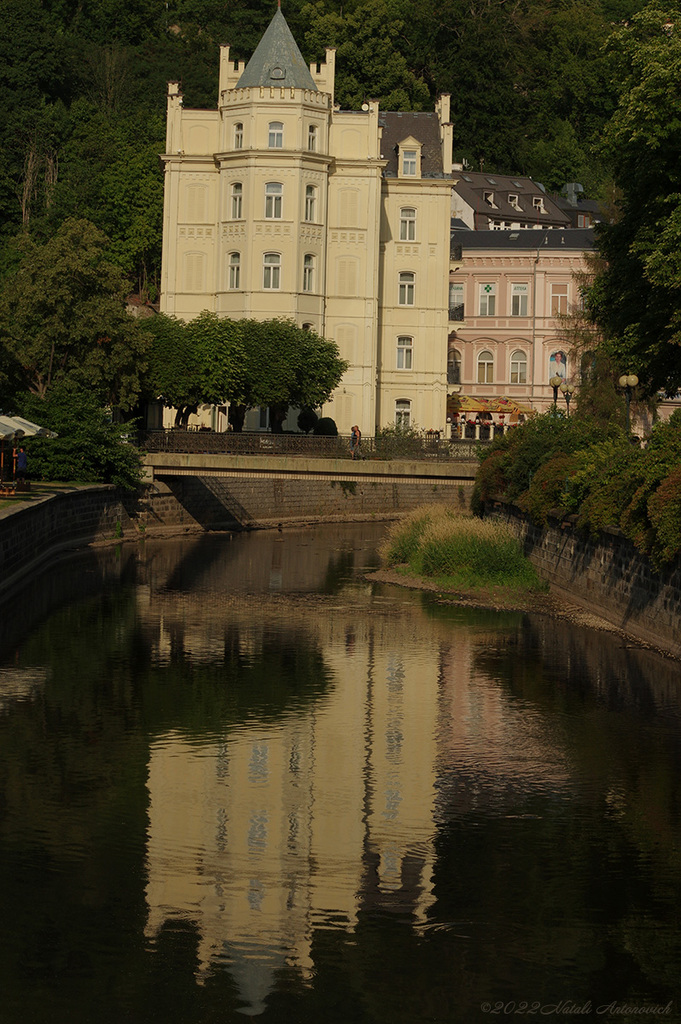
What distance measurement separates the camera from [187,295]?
252 ft

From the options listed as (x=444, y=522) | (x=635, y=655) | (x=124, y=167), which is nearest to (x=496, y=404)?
(x=124, y=167)

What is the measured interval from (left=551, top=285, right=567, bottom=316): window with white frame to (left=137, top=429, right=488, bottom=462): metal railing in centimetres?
2773

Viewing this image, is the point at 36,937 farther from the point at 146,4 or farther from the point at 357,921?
the point at 146,4

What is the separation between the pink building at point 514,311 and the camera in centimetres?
8825

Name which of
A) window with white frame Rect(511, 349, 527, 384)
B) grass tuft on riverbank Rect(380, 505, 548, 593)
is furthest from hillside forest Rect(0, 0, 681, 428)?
grass tuft on riverbank Rect(380, 505, 548, 593)

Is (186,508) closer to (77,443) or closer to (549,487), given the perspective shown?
(77,443)

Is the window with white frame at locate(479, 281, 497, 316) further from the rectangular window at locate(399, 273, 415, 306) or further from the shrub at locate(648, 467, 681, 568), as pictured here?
the shrub at locate(648, 467, 681, 568)

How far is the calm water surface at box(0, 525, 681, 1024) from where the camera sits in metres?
14.6

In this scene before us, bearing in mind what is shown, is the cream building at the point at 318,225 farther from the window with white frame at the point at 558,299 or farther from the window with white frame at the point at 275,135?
the window with white frame at the point at 558,299

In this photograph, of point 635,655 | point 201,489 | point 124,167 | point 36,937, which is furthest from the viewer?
point 124,167

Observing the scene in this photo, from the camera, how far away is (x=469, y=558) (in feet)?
149

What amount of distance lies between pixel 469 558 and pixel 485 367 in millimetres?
46473

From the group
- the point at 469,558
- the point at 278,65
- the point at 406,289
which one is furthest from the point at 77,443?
the point at 406,289

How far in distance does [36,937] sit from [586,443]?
1303 inches
